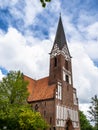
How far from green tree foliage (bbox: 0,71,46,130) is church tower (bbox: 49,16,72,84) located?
12.9m

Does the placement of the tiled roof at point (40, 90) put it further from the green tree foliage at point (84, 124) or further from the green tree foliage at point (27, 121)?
the green tree foliage at point (84, 124)

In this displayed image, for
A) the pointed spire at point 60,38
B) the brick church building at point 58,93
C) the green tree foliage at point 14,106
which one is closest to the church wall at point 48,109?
the brick church building at point 58,93

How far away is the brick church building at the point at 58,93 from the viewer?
1277 inches

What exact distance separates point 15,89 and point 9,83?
1318 mm

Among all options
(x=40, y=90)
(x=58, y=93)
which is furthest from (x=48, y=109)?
(x=40, y=90)

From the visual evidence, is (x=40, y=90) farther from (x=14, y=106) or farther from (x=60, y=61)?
(x=14, y=106)

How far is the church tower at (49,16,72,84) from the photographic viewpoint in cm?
3731

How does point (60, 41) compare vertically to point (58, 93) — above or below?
above

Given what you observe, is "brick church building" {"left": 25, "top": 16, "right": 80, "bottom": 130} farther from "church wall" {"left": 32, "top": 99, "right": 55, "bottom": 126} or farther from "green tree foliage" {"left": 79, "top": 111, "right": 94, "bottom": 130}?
"green tree foliage" {"left": 79, "top": 111, "right": 94, "bottom": 130}

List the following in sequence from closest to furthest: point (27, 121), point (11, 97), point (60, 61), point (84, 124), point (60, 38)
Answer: point (27, 121) → point (11, 97) → point (60, 61) → point (60, 38) → point (84, 124)

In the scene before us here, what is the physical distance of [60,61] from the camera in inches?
1511

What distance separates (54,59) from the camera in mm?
39938

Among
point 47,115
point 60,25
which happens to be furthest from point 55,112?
point 60,25

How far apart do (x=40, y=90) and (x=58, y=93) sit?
5.10 m
